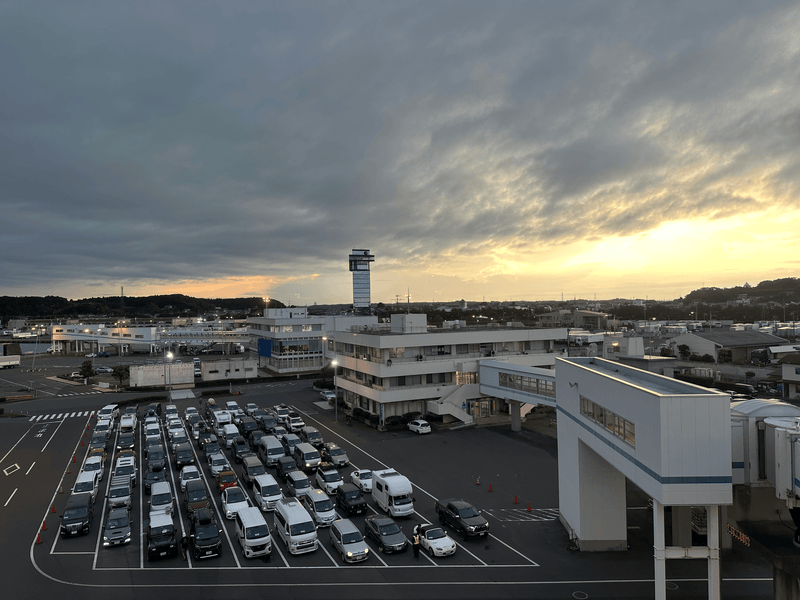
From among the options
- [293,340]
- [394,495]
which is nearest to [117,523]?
[394,495]

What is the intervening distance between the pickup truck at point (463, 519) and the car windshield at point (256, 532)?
26.5 ft

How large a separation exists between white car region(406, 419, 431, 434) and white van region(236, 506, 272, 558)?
70.5 feet

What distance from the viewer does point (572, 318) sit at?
142m

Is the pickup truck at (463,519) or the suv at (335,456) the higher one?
the pickup truck at (463,519)

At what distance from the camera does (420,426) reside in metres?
40.3

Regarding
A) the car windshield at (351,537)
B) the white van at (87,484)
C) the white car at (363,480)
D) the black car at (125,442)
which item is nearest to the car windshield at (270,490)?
the white car at (363,480)

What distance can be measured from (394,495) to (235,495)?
812 cm

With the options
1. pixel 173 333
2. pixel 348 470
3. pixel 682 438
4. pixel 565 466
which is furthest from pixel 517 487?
pixel 173 333

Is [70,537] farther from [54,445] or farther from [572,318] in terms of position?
[572,318]

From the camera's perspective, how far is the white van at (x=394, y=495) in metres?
22.9

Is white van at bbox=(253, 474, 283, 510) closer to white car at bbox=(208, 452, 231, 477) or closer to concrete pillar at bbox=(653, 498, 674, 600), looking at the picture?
white car at bbox=(208, 452, 231, 477)

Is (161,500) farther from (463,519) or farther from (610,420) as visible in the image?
(610,420)

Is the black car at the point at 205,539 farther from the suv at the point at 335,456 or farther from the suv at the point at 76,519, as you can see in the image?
the suv at the point at 335,456

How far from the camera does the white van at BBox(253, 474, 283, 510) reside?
24.0 m
